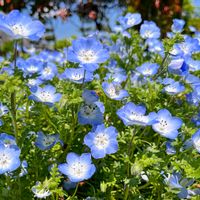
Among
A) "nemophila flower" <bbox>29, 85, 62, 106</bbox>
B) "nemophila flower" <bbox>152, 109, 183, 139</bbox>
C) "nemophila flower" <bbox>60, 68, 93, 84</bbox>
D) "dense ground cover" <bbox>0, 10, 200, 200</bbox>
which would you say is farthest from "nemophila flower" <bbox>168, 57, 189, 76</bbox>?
"nemophila flower" <bbox>29, 85, 62, 106</bbox>

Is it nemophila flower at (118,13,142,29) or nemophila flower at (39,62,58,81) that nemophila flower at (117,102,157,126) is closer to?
→ nemophila flower at (39,62,58,81)

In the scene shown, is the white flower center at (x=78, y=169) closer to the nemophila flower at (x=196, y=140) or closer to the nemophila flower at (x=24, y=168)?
the nemophila flower at (x=24, y=168)

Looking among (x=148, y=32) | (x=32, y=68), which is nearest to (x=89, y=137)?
(x=32, y=68)

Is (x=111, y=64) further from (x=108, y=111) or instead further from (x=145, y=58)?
(x=108, y=111)

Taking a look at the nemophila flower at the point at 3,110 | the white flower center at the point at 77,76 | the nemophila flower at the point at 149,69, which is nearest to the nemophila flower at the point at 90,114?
the white flower center at the point at 77,76

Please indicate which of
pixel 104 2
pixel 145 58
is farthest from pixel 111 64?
pixel 104 2

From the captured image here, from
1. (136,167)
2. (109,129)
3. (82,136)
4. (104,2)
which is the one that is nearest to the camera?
(136,167)

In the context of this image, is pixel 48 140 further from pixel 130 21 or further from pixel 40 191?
pixel 130 21
